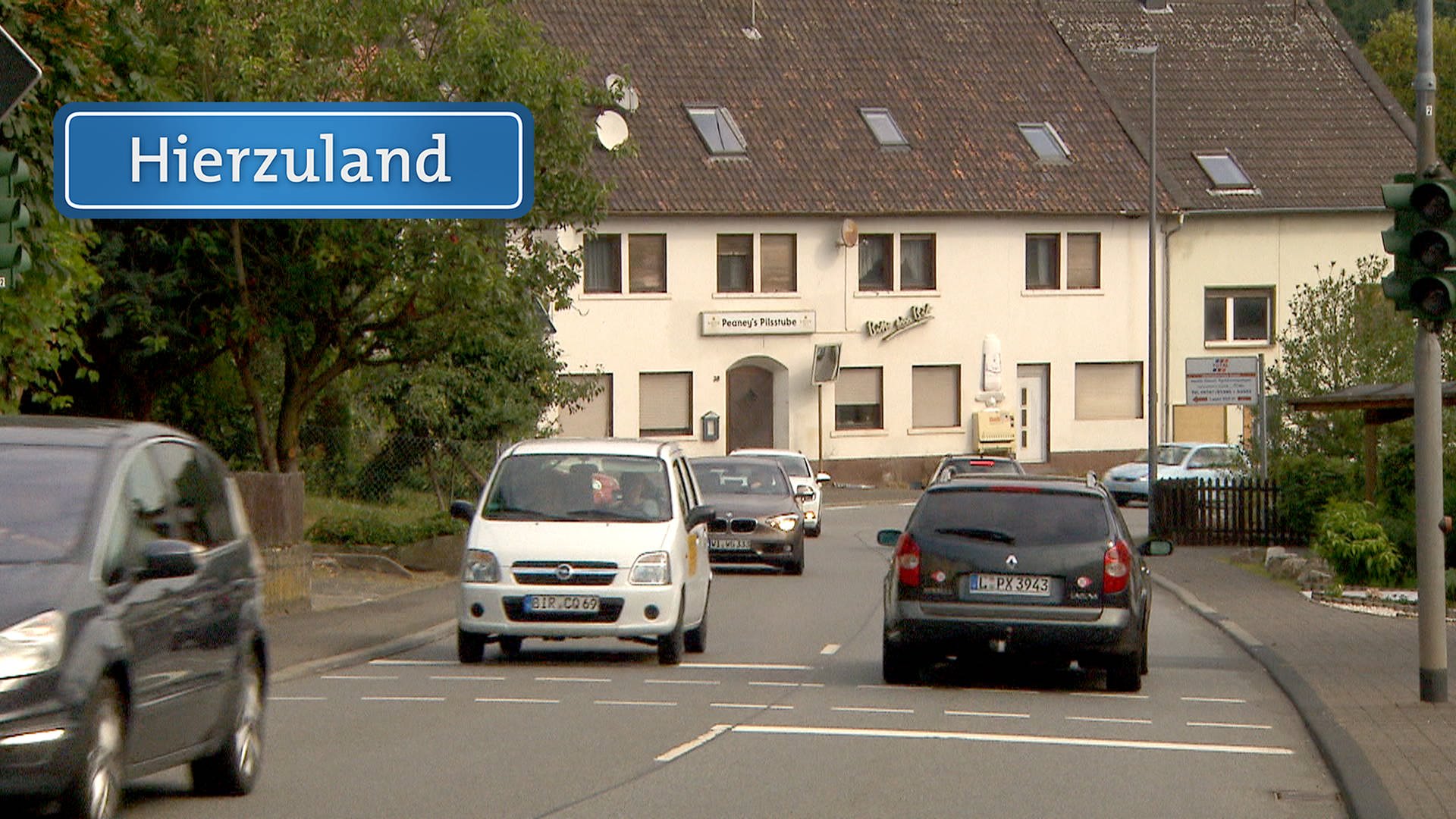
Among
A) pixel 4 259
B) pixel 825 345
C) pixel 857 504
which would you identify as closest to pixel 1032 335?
pixel 825 345

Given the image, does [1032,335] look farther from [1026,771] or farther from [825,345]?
[1026,771]

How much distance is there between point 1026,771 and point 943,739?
54.6 inches

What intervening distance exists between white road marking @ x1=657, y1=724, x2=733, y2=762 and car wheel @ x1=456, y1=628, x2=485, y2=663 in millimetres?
4373

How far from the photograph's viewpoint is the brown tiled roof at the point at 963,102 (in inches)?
2165

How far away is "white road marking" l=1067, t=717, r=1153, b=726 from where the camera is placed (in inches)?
559

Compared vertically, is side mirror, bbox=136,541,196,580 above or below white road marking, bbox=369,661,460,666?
above

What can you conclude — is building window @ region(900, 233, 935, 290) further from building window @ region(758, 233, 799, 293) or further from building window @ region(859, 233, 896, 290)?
building window @ region(758, 233, 799, 293)

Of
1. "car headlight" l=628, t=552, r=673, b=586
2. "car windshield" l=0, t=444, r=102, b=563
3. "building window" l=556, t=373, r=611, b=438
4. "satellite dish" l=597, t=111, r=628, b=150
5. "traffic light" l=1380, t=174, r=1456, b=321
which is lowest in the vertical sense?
"car headlight" l=628, t=552, r=673, b=586

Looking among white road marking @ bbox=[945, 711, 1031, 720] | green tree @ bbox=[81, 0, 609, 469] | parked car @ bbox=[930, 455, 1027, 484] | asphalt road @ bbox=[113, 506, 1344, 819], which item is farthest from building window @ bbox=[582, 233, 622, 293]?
white road marking @ bbox=[945, 711, 1031, 720]

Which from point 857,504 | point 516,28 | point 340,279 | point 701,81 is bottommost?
point 857,504

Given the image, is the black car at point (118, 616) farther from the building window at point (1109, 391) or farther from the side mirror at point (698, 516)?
the building window at point (1109, 391)

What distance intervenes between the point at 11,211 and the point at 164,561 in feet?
15.6

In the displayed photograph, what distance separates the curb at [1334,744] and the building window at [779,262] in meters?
35.2

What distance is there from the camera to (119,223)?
961 inches
